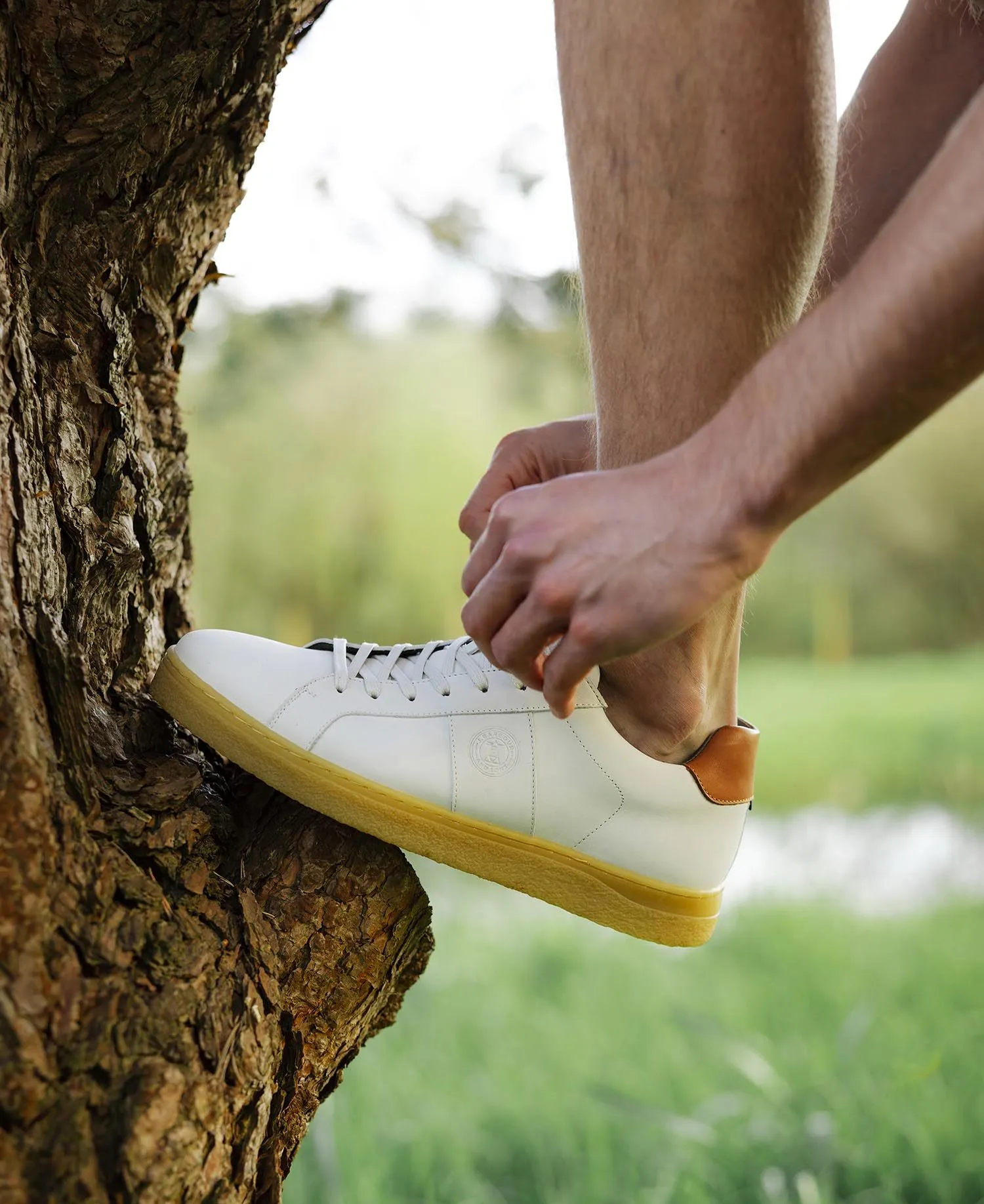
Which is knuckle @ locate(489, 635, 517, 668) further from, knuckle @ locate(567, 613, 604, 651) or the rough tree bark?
the rough tree bark

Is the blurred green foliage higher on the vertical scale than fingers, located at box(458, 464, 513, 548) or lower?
lower

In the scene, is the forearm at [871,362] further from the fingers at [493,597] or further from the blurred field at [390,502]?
the blurred field at [390,502]

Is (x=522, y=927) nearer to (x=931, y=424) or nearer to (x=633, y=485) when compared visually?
(x=633, y=485)

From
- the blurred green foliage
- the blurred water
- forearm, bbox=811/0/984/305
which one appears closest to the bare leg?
forearm, bbox=811/0/984/305

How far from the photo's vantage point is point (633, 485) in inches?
21.4

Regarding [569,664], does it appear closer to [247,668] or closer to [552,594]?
[552,594]

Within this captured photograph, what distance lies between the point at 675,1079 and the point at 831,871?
1569 mm

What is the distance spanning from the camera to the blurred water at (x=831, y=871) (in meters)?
2.62

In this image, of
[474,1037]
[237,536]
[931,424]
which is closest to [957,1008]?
[474,1037]

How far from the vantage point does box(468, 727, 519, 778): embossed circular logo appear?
771 mm

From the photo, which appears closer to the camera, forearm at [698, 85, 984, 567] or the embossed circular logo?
forearm at [698, 85, 984, 567]

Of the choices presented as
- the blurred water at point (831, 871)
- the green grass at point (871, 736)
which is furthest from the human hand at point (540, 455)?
the green grass at point (871, 736)

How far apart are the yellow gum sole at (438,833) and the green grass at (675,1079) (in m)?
0.53

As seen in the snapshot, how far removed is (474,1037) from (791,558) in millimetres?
3905
